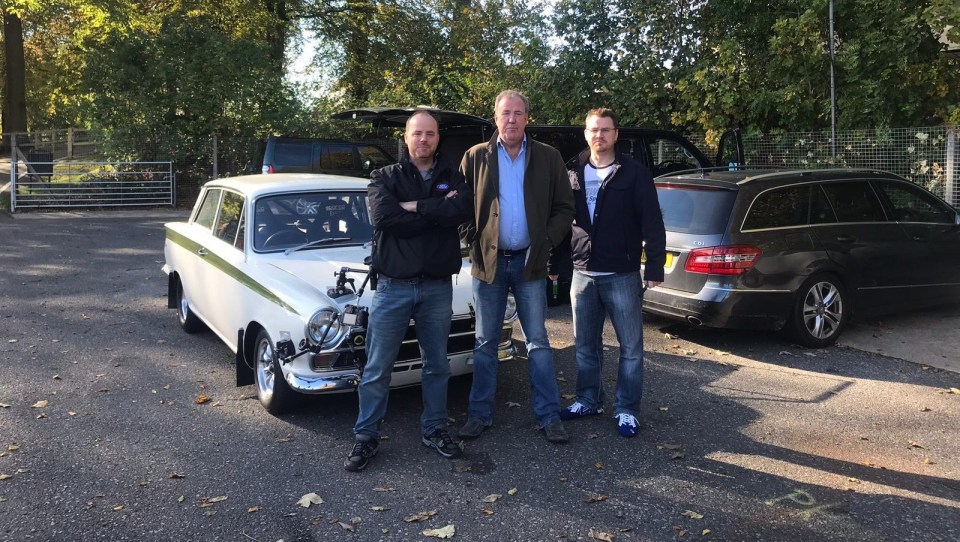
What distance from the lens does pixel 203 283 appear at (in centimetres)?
623

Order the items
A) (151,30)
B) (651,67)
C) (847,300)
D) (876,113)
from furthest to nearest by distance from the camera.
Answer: (151,30) → (651,67) → (876,113) → (847,300)

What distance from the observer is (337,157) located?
47.5 feet

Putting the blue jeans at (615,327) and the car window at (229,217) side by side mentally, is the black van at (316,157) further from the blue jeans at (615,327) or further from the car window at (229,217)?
the blue jeans at (615,327)

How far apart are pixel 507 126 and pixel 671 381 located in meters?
2.57

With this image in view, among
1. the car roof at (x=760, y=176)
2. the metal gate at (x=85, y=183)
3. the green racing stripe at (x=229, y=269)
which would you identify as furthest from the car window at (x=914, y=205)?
the metal gate at (x=85, y=183)

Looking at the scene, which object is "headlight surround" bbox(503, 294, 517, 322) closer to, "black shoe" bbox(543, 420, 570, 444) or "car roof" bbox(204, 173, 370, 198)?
"black shoe" bbox(543, 420, 570, 444)

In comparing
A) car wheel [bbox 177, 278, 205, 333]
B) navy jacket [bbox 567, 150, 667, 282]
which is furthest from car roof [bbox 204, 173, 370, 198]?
navy jacket [bbox 567, 150, 667, 282]

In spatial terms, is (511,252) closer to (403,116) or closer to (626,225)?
(626,225)

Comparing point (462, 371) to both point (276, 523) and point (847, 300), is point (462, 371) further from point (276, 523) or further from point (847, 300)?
point (847, 300)

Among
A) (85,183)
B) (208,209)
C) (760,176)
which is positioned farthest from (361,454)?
(85,183)

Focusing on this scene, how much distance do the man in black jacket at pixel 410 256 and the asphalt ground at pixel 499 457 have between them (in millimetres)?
405

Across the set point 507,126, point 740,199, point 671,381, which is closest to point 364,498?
point 507,126

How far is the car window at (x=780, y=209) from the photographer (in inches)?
256

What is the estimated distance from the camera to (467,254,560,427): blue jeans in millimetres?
4457
